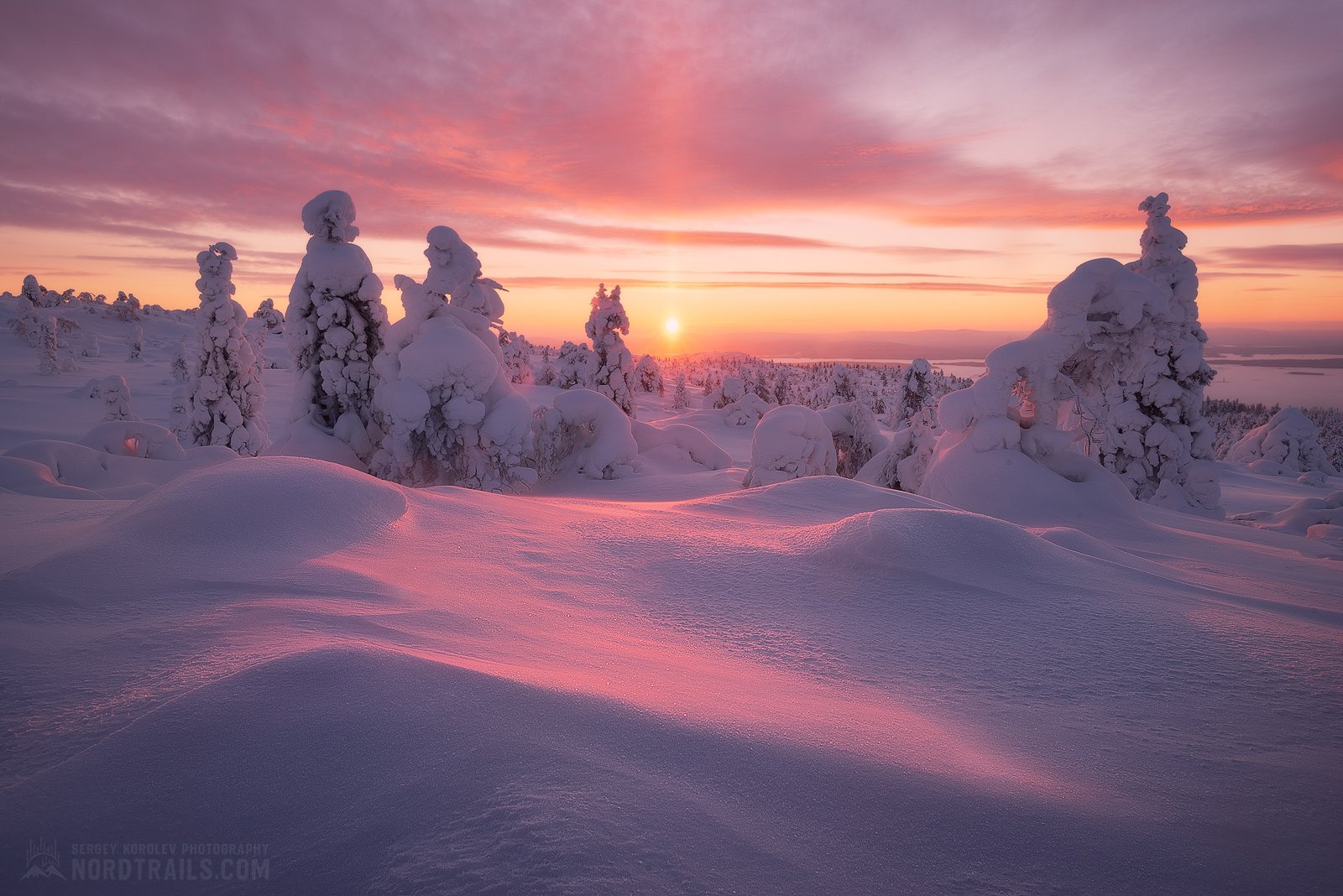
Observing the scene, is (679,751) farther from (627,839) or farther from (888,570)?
(888,570)

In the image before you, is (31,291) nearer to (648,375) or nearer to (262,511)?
(648,375)

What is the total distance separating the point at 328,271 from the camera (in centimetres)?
1502

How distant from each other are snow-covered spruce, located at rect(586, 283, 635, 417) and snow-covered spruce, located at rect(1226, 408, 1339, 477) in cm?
3024

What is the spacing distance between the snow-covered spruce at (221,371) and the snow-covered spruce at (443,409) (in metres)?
5.97

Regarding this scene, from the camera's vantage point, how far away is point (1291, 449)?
28.5 meters

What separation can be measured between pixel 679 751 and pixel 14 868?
1.66m

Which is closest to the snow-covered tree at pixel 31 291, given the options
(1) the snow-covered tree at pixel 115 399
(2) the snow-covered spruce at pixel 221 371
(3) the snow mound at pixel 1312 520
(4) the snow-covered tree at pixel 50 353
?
(4) the snow-covered tree at pixel 50 353

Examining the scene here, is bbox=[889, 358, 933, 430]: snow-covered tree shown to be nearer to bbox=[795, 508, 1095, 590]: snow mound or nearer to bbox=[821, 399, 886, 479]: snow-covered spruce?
bbox=[821, 399, 886, 479]: snow-covered spruce

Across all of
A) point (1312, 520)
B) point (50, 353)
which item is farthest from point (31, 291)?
point (1312, 520)

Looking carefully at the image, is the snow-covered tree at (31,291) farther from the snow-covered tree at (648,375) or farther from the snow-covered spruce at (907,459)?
the snow-covered spruce at (907,459)

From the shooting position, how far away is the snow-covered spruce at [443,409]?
1472cm

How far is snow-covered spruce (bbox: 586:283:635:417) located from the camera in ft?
101

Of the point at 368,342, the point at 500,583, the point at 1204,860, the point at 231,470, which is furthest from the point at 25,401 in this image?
the point at 1204,860

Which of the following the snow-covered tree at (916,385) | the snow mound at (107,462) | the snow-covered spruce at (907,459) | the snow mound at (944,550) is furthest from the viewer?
the snow-covered tree at (916,385)
